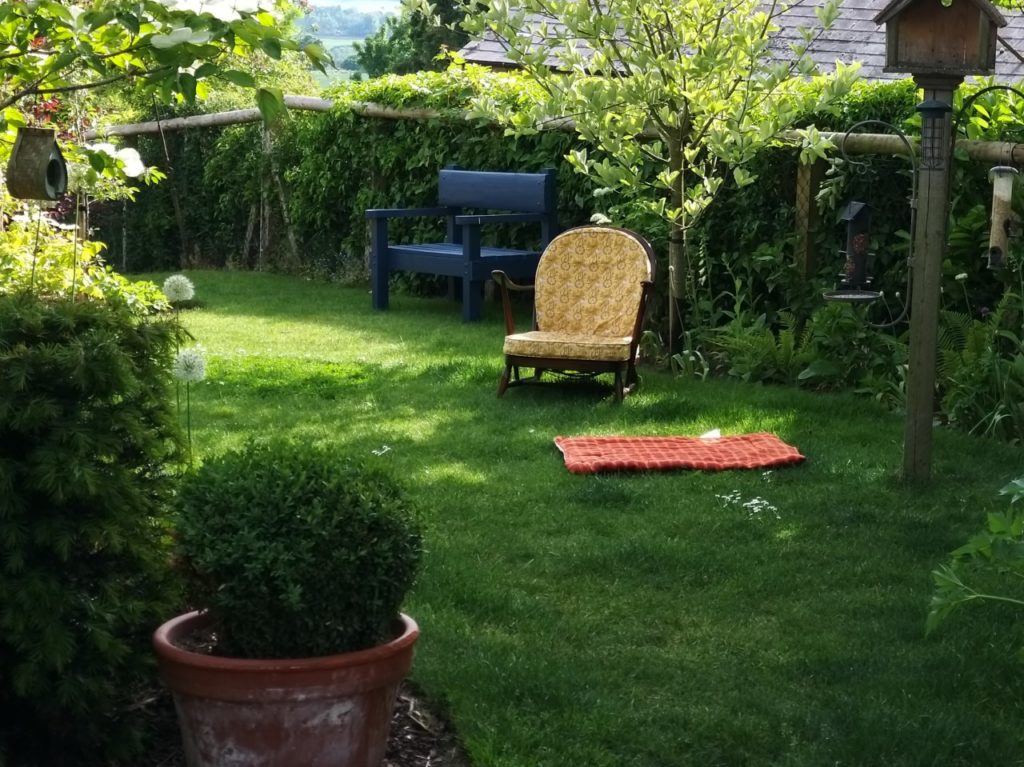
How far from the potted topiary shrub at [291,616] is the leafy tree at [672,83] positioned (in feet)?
15.9

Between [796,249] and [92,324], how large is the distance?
5.83 m

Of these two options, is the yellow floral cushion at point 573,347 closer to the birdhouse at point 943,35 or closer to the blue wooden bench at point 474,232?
the birdhouse at point 943,35

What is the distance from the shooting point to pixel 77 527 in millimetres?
2799

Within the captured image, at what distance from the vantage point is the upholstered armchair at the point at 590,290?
A: 7.39 metres

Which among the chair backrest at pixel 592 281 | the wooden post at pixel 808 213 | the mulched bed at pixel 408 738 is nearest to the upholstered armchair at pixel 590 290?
the chair backrest at pixel 592 281

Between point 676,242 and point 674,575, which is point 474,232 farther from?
point 674,575

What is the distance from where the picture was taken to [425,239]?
12.0 meters

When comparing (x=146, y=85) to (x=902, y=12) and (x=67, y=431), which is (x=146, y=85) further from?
(x=902, y=12)

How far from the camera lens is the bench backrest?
33.8ft

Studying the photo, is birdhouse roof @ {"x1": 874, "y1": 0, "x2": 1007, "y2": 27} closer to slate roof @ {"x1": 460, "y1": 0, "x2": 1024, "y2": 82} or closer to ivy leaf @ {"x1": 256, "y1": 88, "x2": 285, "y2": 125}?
ivy leaf @ {"x1": 256, "y1": 88, "x2": 285, "y2": 125}

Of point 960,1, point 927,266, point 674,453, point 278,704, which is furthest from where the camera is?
point 674,453

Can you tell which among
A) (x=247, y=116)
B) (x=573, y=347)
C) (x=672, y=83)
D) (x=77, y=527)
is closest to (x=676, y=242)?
(x=672, y=83)

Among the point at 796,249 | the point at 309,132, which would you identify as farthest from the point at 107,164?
the point at 309,132

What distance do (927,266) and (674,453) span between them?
1342 millimetres
